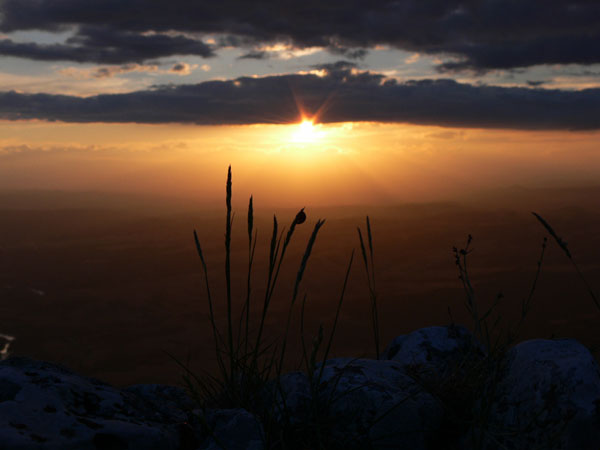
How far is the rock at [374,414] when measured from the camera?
210cm

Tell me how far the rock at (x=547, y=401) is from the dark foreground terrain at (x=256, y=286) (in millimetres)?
9108

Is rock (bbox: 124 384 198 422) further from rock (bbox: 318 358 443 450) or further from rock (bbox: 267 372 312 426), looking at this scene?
rock (bbox: 318 358 443 450)

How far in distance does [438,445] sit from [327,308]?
36893mm

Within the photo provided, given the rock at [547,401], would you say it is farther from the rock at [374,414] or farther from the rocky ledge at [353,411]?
the rock at [374,414]

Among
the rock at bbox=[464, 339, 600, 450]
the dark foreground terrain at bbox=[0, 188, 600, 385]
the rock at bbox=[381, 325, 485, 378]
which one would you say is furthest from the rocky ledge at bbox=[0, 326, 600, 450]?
the dark foreground terrain at bbox=[0, 188, 600, 385]

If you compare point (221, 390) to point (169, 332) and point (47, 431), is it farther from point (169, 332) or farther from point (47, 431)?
point (169, 332)

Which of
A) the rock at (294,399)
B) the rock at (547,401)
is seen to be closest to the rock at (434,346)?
the rock at (547,401)

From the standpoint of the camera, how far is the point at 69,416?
74.7 inches

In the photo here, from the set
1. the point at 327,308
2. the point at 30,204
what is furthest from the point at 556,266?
the point at 30,204

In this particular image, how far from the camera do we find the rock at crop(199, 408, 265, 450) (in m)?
1.96

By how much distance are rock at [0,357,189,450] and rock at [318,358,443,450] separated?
64cm

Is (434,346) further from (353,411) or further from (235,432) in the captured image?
(235,432)

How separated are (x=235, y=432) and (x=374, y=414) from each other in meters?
0.59

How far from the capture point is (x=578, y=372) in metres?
2.09
